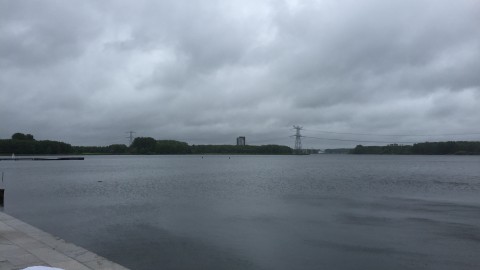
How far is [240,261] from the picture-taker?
1368cm

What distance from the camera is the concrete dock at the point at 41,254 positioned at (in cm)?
973

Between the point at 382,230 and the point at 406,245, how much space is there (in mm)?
2971

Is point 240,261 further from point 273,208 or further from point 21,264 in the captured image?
point 273,208

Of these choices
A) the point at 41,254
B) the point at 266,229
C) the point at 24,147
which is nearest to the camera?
the point at 41,254

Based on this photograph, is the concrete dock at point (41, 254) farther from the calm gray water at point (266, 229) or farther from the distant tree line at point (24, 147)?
the distant tree line at point (24, 147)

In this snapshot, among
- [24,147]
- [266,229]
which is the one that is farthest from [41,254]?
[24,147]

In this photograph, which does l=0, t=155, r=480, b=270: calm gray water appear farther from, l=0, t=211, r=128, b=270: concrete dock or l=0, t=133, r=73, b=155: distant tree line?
l=0, t=133, r=73, b=155: distant tree line

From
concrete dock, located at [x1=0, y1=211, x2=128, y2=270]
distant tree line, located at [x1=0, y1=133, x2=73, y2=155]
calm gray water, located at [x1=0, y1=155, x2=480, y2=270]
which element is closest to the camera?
concrete dock, located at [x1=0, y1=211, x2=128, y2=270]

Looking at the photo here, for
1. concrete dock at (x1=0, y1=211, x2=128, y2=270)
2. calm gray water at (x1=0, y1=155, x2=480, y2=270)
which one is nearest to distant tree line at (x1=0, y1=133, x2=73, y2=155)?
calm gray water at (x1=0, y1=155, x2=480, y2=270)

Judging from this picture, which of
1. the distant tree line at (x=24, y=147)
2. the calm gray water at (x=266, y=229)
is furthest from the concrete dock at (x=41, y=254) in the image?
the distant tree line at (x=24, y=147)

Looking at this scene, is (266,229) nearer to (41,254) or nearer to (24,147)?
(41,254)

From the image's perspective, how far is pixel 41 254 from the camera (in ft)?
35.3

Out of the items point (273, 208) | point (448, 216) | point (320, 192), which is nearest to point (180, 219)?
point (273, 208)

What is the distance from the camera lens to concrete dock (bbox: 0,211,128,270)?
9.73 m
